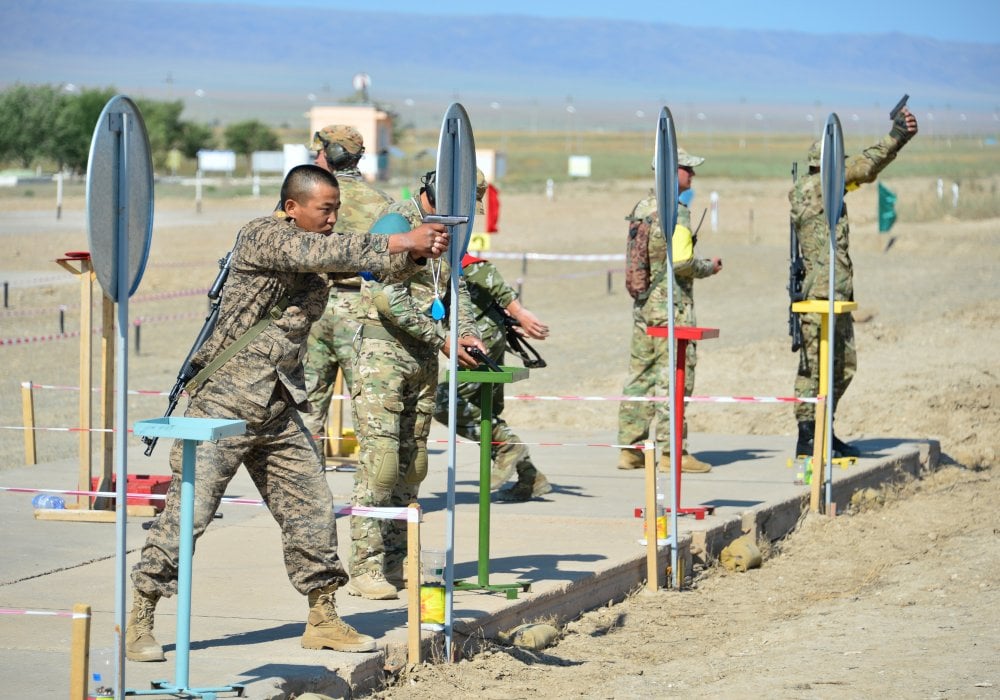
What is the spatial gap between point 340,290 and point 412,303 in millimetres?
2594

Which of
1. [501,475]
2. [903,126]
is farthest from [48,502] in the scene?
[903,126]

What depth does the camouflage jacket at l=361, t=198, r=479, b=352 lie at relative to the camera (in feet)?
24.7

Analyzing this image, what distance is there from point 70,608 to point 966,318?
52.7ft

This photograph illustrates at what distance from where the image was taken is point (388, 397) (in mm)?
7641

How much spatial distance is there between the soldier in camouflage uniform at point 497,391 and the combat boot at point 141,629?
3.47m

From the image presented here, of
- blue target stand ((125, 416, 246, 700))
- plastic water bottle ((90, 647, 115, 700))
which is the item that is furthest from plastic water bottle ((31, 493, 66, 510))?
plastic water bottle ((90, 647, 115, 700))

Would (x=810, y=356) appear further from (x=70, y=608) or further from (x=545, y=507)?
(x=70, y=608)

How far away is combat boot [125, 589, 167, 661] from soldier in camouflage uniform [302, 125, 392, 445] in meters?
2.94

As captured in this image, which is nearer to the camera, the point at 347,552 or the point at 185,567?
the point at 185,567

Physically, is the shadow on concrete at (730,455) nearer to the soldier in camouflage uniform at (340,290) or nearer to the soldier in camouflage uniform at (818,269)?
the soldier in camouflage uniform at (818,269)

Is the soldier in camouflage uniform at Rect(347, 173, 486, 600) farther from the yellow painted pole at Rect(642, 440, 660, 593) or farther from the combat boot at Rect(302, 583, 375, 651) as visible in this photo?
the yellow painted pole at Rect(642, 440, 660, 593)

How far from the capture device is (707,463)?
486 inches

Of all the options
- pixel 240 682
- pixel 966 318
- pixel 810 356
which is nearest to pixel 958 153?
pixel 966 318

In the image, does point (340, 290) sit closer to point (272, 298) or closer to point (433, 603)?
point (433, 603)
